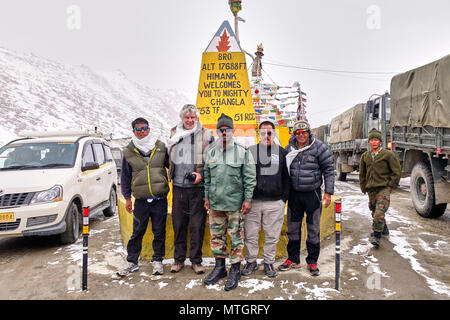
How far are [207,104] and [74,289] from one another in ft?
10.8

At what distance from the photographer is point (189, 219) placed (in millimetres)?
3801

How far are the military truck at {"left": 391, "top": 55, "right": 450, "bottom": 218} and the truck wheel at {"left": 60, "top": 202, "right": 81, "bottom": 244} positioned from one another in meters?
6.46

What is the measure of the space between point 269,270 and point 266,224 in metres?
0.53

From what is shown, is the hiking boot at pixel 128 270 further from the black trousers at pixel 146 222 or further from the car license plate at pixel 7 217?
the car license plate at pixel 7 217

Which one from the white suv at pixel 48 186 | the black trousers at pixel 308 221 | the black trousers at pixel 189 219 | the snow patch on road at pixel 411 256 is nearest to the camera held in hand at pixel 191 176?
the black trousers at pixel 189 219

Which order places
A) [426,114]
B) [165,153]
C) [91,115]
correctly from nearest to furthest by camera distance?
1. [165,153]
2. [426,114]
3. [91,115]

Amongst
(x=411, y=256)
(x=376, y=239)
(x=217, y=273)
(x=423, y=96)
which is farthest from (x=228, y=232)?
(x=423, y=96)

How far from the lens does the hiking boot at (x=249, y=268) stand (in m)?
3.62

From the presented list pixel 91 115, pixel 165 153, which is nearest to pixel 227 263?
pixel 165 153

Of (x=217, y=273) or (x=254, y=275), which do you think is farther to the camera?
(x=254, y=275)

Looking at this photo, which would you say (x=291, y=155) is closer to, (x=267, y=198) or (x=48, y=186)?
(x=267, y=198)
